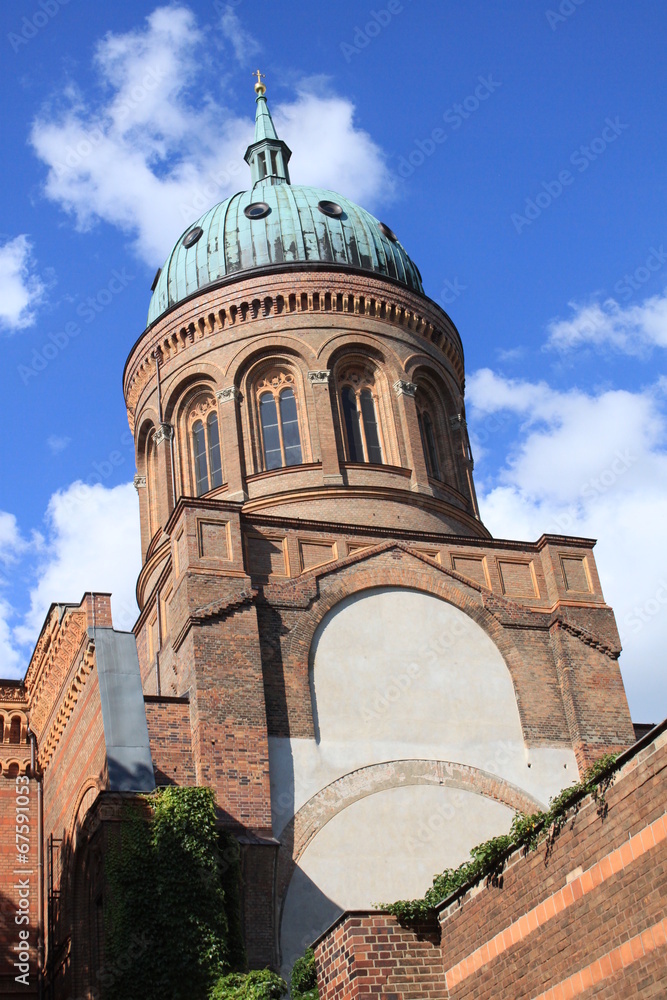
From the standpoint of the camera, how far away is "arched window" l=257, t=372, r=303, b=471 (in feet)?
83.6

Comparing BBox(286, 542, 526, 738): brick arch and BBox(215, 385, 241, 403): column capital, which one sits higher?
BBox(215, 385, 241, 403): column capital

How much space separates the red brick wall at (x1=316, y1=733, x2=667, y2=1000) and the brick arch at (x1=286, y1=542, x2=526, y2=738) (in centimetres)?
773

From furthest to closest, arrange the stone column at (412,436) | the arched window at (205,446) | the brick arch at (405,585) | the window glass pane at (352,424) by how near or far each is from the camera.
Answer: the arched window at (205,446), the window glass pane at (352,424), the stone column at (412,436), the brick arch at (405,585)

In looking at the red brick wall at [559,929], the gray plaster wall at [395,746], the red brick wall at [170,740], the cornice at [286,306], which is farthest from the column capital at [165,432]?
the red brick wall at [559,929]

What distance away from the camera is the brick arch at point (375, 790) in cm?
1861

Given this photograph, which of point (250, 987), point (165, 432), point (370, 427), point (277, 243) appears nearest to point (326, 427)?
point (370, 427)

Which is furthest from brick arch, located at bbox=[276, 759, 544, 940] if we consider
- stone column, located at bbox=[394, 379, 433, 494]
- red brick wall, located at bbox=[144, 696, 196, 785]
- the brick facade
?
stone column, located at bbox=[394, 379, 433, 494]

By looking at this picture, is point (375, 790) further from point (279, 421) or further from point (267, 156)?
point (267, 156)

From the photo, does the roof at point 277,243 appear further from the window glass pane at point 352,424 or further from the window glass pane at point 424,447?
the window glass pane at point 424,447

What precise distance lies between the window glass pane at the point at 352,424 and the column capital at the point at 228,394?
2347 millimetres

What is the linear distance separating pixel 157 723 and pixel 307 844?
119 inches

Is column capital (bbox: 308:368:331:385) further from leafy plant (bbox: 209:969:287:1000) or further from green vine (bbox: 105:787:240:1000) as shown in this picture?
leafy plant (bbox: 209:969:287:1000)

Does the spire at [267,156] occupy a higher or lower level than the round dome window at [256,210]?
higher


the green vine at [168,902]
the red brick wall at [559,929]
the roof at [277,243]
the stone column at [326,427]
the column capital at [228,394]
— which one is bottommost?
the red brick wall at [559,929]
